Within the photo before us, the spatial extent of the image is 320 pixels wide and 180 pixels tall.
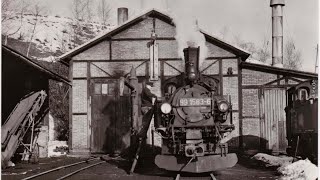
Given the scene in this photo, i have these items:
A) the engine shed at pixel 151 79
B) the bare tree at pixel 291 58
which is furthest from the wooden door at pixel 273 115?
the bare tree at pixel 291 58

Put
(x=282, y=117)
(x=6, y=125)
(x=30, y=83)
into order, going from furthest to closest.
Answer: (x=282, y=117) → (x=30, y=83) → (x=6, y=125)

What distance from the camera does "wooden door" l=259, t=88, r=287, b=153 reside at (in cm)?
1866

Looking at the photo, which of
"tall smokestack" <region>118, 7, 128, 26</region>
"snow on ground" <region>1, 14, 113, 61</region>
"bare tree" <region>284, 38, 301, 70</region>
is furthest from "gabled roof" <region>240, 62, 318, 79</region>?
"snow on ground" <region>1, 14, 113, 61</region>

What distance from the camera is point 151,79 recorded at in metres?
18.9

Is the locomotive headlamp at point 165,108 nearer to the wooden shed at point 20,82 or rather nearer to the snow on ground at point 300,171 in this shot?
the snow on ground at point 300,171

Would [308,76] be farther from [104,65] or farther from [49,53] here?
[49,53]

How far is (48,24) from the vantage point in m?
59.2

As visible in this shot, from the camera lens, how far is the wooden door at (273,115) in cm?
1866

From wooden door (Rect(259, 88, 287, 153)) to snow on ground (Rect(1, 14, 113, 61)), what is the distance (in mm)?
29800

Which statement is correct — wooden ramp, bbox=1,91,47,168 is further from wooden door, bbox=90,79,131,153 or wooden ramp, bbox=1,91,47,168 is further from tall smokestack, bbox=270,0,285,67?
tall smokestack, bbox=270,0,285,67

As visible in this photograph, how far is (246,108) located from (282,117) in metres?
1.52

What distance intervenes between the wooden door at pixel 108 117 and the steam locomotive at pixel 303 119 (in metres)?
7.10

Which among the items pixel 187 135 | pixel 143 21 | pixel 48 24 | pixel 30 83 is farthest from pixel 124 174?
pixel 48 24

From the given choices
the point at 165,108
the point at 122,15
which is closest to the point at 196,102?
the point at 165,108
